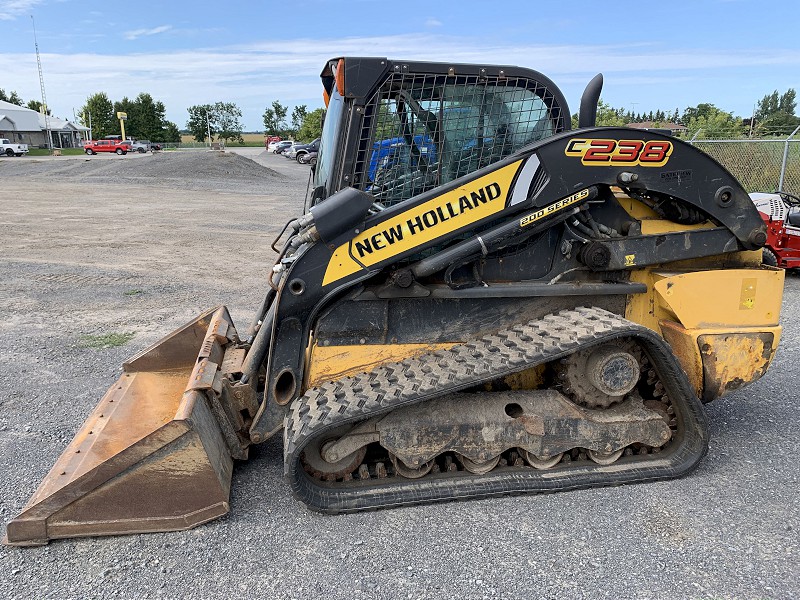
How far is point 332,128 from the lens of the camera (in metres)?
Answer: 4.11

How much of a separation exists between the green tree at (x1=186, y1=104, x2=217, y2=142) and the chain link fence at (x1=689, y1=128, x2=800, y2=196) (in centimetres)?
8250

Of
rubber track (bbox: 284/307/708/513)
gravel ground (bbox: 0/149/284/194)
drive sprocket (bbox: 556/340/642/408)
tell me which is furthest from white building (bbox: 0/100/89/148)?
drive sprocket (bbox: 556/340/642/408)

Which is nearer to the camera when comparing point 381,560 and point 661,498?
point 381,560

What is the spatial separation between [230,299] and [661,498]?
5.99 metres

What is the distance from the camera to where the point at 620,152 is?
11.9ft

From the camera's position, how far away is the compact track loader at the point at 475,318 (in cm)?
346

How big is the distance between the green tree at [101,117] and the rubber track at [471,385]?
3382 inches

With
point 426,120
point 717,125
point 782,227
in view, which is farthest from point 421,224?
point 717,125

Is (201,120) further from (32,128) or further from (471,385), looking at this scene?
(471,385)

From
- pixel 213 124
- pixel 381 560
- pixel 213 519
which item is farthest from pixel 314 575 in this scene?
pixel 213 124

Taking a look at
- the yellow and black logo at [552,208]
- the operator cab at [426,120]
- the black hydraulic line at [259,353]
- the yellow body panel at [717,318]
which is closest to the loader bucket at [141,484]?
the black hydraulic line at [259,353]

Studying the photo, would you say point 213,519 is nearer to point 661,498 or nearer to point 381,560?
point 381,560

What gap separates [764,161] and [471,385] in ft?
45.6

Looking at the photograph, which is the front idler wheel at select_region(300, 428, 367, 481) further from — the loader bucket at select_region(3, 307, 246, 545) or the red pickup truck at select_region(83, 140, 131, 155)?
the red pickup truck at select_region(83, 140, 131, 155)
